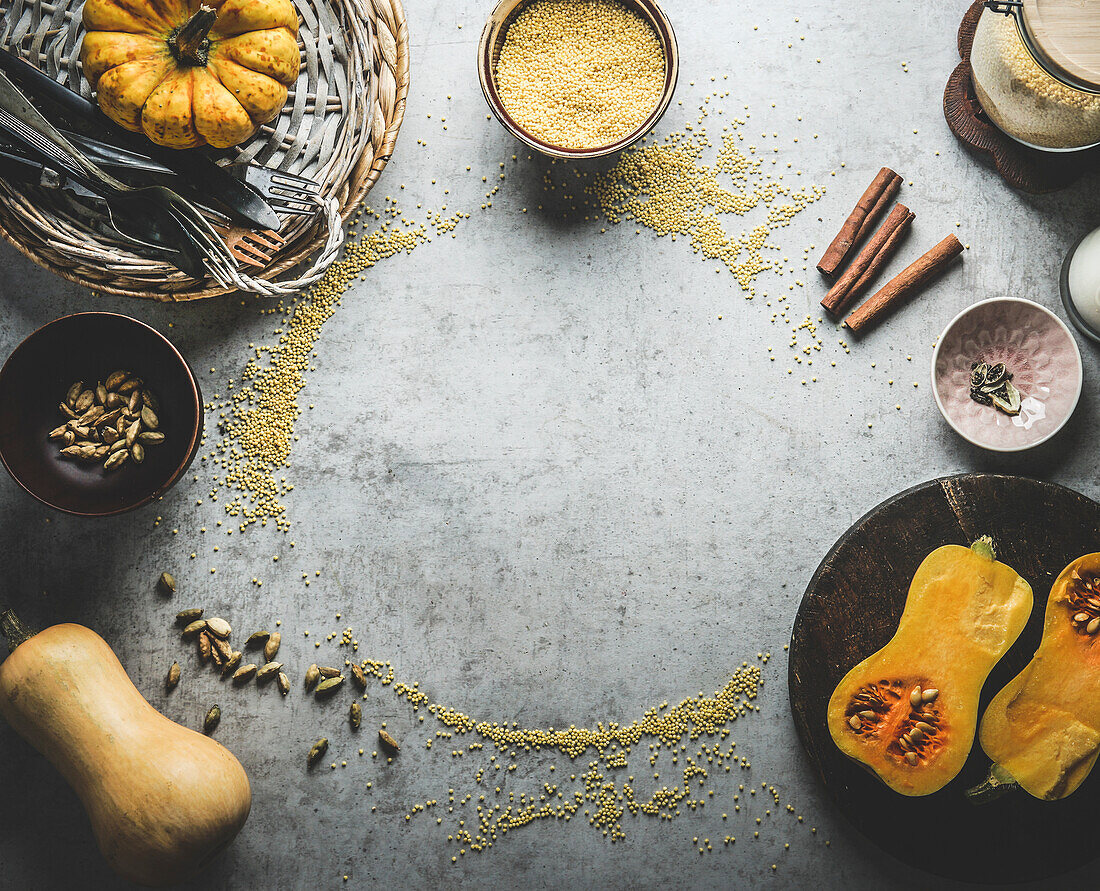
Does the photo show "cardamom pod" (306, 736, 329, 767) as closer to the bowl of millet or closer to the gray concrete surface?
the gray concrete surface

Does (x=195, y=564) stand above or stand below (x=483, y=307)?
below

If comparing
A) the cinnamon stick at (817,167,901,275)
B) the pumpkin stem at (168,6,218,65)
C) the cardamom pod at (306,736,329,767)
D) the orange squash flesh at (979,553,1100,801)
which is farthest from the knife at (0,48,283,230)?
the orange squash flesh at (979,553,1100,801)

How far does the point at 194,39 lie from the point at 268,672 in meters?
1.39

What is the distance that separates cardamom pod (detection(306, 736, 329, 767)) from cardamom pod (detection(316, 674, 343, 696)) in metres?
0.11

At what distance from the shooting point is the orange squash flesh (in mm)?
1539

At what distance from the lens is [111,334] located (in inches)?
67.9

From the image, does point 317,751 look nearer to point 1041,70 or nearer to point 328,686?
point 328,686

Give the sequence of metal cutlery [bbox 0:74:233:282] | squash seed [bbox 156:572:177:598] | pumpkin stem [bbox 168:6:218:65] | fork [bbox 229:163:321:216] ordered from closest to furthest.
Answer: pumpkin stem [bbox 168:6:218:65] → metal cutlery [bbox 0:74:233:282] → fork [bbox 229:163:321:216] → squash seed [bbox 156:572:177:598]

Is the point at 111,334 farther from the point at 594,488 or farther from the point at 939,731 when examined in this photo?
the point at 939,731

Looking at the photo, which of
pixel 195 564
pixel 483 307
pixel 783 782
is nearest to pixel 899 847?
pixel 783 782

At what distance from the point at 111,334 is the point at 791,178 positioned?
1672 millimetres

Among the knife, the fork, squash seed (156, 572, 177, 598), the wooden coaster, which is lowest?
squash seed (156, 572, 177, 598)

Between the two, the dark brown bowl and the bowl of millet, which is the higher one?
the bowl of millet

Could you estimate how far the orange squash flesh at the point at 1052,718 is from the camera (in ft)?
5.05
